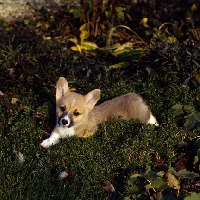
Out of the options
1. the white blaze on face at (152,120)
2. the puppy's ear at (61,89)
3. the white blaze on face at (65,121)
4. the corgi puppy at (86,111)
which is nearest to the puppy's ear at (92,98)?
the corgi puppy at (86,111)

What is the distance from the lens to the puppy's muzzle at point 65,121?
238 inches

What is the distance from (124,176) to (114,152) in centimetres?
38

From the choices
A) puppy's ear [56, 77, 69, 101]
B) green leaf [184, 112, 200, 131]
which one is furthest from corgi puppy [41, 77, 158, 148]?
green leaf [184, 112, 200, 131]

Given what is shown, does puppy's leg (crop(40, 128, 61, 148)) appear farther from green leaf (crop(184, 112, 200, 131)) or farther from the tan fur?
green leaf (crop(184, 112, 200, 131))

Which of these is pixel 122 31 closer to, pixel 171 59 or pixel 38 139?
pixel 171 59

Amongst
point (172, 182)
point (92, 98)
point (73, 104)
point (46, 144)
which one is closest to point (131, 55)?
point (92, 98)

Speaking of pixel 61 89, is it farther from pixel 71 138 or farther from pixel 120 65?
pixel 120 65

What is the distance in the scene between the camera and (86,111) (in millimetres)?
6449

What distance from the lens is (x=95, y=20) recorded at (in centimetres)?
868

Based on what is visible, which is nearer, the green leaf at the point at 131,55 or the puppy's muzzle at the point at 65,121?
the puppy's muzzle at the point at 65,121

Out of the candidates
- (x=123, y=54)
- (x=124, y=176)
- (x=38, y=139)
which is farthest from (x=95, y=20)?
(x=124, y=176)

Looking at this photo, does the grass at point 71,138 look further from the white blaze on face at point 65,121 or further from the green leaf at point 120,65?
the white blaze on face at point 65,121

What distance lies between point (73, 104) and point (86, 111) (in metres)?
0.20

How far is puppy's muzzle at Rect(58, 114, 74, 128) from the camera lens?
603 cm
